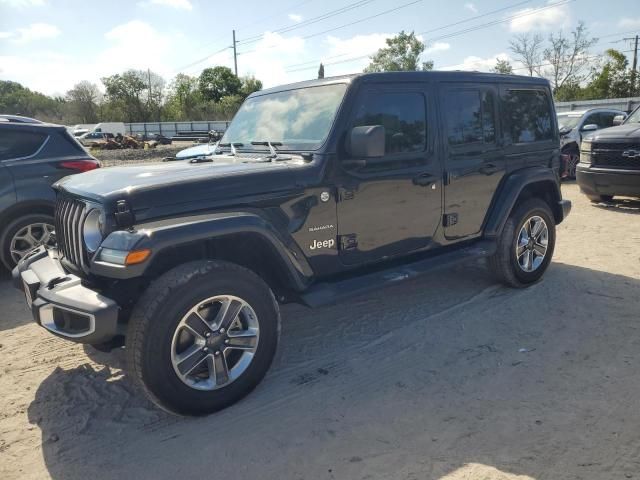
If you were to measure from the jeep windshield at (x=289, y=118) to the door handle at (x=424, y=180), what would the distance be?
90cm

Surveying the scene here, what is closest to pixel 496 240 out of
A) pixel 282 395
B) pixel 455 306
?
pixel 455 306

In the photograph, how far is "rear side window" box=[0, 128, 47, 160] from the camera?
5.62 m

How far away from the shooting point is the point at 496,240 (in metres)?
4.83

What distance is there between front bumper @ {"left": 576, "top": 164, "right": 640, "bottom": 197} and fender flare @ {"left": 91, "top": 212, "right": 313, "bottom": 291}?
7.37 metres

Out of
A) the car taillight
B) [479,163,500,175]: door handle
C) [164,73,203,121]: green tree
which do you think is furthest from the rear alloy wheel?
[164,73,203,121]: green tree

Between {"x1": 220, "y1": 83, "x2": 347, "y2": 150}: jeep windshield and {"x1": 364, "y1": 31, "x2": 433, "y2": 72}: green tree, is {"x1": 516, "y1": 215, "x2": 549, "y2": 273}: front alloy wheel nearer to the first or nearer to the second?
{"x1": 220, "y1": 83, "x2": 347, "y2": 150}: jeep windshield

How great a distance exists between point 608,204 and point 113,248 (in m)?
9.35

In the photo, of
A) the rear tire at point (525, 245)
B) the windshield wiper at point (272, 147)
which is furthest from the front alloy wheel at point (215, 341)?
the rear tire at point (525, 245)

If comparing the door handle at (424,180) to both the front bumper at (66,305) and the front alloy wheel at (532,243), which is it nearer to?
the front alloy wheel at (532,243)

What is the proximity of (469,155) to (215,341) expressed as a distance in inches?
110

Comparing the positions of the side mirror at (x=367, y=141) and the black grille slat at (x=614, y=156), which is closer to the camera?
the side mirror at (x=367, y=141)

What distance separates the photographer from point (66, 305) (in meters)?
2.86

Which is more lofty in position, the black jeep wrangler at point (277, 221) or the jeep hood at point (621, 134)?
the jeep hood at point (621, 134)

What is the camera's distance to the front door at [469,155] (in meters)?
4.33
